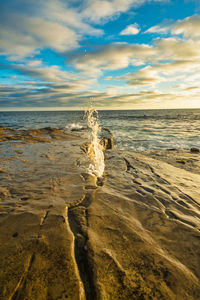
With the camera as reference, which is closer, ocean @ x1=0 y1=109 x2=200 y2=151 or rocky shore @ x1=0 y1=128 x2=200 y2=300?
rocky shore @ x1=0 y1=128 x2=200 y2=300

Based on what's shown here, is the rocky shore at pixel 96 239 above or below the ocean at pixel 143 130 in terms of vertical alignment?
above

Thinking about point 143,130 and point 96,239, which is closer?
point 96,239

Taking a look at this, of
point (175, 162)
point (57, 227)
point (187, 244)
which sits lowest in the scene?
point (175, 162)

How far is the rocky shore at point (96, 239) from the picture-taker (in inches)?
56.9

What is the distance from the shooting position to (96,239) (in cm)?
198

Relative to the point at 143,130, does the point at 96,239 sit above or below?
above

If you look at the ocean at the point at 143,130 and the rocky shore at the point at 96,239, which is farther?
the ocean at the point at 143,130

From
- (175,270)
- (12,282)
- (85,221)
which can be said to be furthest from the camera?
(85,221)

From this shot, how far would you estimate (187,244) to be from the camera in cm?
205

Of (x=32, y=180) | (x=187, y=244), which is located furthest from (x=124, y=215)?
(x=32, y=180)

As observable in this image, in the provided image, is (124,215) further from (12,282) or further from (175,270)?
(12,282)

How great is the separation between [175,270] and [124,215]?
3.21 feet

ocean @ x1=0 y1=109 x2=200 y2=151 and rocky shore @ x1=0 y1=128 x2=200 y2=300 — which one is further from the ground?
rocky shore @ x1=0 y1=128 x2=200 y2=300

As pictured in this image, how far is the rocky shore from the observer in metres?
1.44
